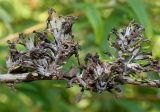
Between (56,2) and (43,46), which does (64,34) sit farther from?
(56,2)

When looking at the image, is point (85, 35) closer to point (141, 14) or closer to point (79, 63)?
point (141, 14)

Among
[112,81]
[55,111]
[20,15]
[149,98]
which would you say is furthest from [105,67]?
[20,15]

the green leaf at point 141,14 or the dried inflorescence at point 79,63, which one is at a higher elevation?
the green leaf at point 141,14

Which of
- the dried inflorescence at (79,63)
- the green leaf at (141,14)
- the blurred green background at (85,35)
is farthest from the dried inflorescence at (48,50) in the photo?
the green leaf at (141,14)

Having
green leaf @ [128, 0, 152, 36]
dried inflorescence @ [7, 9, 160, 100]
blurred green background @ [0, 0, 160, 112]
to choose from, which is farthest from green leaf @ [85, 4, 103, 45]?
dried inflorescence @ [7, 9, 160, 100]

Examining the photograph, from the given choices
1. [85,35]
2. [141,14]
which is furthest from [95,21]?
[85,35]

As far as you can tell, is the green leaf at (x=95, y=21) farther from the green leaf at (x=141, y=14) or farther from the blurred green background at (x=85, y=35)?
the green leaf at (x=141, y=14)

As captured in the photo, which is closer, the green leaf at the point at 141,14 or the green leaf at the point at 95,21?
the green leaf at the point at 141,14
